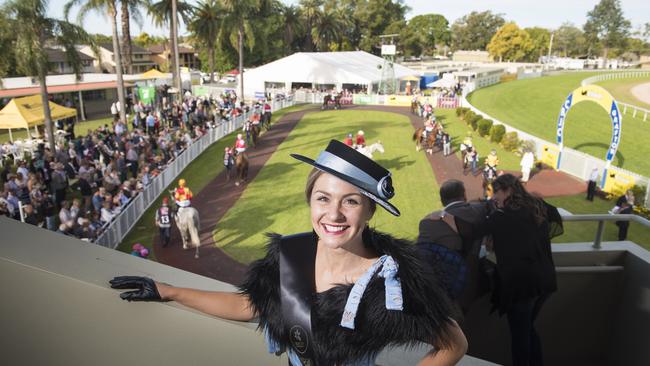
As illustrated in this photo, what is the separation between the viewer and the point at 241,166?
1709 cm

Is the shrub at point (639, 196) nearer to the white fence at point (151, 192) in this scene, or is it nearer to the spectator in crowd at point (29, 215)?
the white fence at point (151, 192)

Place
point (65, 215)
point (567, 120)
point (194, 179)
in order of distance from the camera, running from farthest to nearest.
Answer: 1. point (567, 120)
2. point (194, 179)
3. point (65, 215)

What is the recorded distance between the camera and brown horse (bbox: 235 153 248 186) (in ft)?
55.8

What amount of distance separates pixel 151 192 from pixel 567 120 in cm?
3037

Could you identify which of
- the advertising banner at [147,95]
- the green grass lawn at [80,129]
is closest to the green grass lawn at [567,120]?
the advertising banner at [147,95]

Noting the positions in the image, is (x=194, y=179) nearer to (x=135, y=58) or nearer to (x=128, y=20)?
(x=128, y=20)

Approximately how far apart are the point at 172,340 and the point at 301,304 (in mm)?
607

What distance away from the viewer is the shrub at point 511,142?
23.3 meters

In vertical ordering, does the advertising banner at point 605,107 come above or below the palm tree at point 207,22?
below

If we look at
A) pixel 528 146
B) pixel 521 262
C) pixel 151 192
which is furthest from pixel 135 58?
pixel 521 262

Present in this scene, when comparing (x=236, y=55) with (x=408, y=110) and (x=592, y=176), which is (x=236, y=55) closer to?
(x=408, y=110)

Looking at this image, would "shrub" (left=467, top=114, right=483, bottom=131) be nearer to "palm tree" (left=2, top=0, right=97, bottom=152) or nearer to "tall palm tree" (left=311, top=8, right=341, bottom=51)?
"palm tree" (left=2, top=0, right=97, bottom=152)

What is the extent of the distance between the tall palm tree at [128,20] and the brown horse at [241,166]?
13.4 metres

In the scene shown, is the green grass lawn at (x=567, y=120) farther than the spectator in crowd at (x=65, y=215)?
Yes
